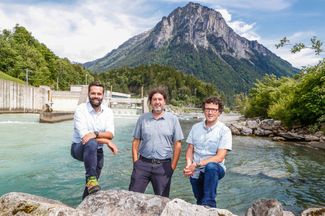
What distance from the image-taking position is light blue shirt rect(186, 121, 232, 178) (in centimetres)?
568

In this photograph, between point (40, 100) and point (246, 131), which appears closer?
point (246, 131)

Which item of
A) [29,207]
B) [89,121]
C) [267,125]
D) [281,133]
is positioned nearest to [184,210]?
[29,207]

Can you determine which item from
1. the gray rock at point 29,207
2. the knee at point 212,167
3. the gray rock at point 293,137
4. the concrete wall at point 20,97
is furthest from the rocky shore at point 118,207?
the concrete wall at point 20,97

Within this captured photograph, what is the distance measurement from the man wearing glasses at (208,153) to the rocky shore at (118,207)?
0.63 m

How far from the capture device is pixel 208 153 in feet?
18.8

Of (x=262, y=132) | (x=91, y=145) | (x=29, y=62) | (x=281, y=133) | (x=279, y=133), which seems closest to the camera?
(x=91, y=145)

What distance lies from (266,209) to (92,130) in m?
3.27

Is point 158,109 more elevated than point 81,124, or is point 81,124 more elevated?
point 158,109

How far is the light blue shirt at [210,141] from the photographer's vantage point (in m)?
5.68

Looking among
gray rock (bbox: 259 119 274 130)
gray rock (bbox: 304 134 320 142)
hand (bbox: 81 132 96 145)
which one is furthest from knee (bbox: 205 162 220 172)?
gray rock (bbox: 259 119 274 130)

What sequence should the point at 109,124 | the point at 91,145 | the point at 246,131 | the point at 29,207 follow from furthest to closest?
the point at 246,131, the point at 109,124, the point at 91,145, the point at 29,207

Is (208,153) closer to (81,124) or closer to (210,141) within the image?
(210,141)

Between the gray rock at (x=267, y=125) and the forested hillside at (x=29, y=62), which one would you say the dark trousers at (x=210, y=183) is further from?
the forested hillside at (x=29, y=62)

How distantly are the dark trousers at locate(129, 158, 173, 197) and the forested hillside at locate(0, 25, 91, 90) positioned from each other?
68.1 meters
